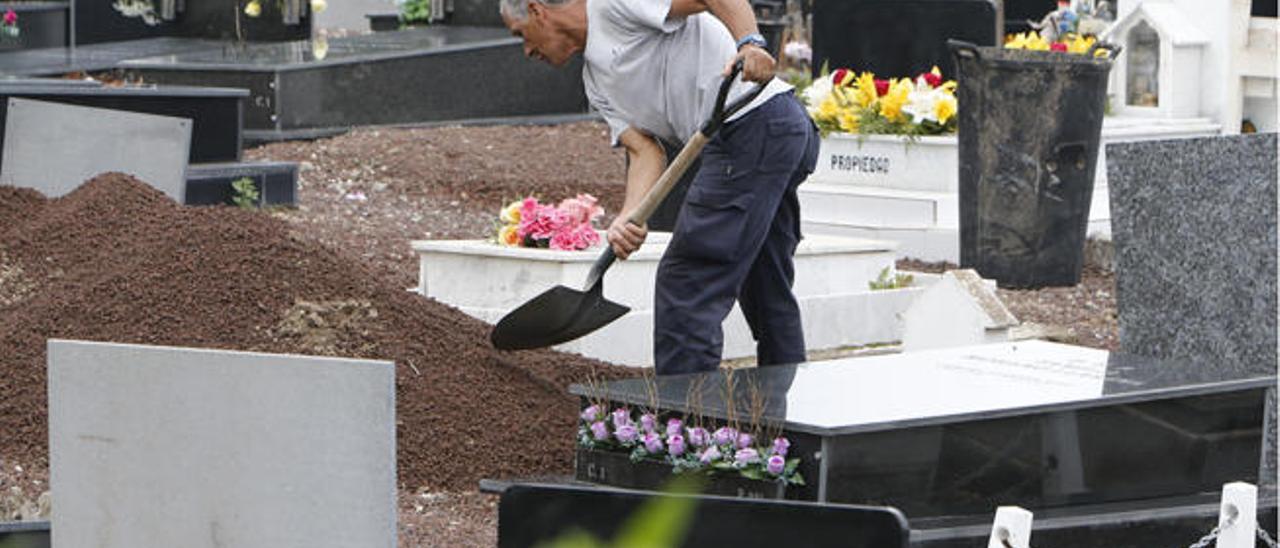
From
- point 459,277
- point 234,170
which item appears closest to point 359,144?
point 234,170

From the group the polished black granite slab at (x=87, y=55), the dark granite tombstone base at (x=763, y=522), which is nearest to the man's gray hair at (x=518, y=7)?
the dark granite tombstone base at (x=763, y=522)

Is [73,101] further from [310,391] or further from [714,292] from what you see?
[310,391]

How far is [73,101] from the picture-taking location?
36.9 feet

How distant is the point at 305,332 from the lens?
6855 mm

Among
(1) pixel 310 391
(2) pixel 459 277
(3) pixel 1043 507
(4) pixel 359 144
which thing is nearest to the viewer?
(1) pixel 310 391

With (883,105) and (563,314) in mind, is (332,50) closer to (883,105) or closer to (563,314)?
(883,105)

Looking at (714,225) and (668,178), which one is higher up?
(668,178)

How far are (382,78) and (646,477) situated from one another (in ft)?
33.9

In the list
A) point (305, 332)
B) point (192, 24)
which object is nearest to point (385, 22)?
point (192, 24)

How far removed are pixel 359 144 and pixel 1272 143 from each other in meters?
8.65

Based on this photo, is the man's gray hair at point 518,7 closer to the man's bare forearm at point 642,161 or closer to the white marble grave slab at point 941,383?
the man's bare forearm at point 642,161

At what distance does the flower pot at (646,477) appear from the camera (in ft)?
16.8

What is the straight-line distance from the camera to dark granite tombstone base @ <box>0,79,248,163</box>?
36.9ft

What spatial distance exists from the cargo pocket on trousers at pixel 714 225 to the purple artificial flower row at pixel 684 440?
69cm
